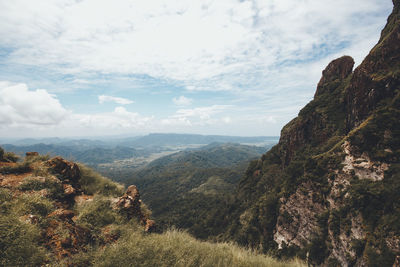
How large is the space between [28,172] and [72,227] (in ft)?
14.9

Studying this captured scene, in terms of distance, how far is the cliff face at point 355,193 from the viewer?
25766mm

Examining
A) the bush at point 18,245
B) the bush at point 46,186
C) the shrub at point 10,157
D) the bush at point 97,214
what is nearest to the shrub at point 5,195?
the bush at point 46,186

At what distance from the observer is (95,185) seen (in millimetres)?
9266

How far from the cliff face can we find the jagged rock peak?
91.3ft

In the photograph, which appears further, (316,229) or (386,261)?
(316,229)

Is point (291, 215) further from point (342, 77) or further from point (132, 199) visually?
point (342, 77)

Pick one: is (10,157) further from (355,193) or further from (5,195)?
(355,193)

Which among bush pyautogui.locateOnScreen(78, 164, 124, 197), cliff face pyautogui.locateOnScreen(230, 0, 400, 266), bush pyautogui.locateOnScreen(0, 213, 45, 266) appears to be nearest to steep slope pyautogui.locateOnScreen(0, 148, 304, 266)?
bush pyautogui.locateOnScreen(0, 213, 45, 266)

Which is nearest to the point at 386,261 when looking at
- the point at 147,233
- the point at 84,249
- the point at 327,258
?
the point at 327,258

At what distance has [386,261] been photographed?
20.4 m

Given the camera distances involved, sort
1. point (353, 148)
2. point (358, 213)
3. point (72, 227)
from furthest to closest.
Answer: point (353, 148), point (358, 213), point (72, 227)

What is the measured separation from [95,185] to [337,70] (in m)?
115

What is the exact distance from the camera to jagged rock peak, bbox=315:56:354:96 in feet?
275

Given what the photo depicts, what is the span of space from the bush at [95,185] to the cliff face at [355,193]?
772 inches
